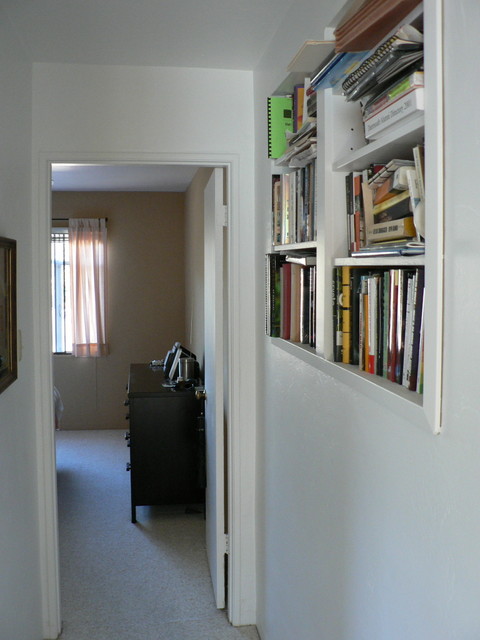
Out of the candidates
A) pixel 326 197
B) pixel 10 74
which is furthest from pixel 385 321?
pixel 10 74

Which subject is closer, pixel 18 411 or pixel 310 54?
pixel 310 54

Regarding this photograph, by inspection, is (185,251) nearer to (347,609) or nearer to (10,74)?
(10,74)

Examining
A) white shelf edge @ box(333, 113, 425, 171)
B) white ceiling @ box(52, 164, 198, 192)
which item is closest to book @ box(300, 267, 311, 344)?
white shelf edge @ box(333, 113, 425, 171)

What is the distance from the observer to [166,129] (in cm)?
285

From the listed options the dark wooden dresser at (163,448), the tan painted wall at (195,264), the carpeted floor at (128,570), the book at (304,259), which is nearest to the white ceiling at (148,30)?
the book at (304,259)

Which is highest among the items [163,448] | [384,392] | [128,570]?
[384,392]

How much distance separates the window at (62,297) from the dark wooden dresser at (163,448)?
307 centimetres

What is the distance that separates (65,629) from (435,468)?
7.93ft

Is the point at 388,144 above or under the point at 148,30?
under

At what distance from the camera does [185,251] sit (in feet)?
23.0

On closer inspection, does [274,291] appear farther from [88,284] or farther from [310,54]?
[88,284]

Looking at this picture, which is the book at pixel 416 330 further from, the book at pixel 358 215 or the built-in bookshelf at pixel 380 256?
the book at pixel 358 215

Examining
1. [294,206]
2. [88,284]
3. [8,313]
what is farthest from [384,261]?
[88,284]

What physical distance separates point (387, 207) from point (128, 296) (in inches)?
235
